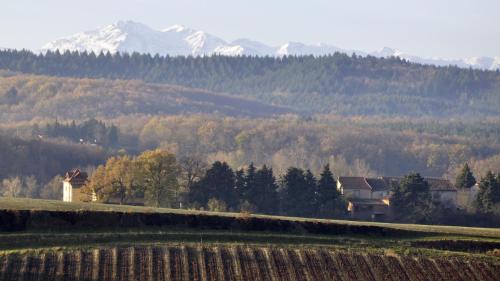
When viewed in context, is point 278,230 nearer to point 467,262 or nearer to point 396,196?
point 467,262

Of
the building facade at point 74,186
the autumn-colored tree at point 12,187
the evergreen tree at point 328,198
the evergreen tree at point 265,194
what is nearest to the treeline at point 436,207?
the evergreen tree at point 328,198

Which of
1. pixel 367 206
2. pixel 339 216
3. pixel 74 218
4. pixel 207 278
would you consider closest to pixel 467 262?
pixel 207 278

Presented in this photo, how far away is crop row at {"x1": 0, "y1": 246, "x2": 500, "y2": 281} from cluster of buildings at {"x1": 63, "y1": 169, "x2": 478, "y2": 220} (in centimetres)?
4144

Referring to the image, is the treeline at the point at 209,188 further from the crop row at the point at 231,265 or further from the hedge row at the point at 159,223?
the crop row at the point at 231,265

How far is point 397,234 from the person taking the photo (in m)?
67.9

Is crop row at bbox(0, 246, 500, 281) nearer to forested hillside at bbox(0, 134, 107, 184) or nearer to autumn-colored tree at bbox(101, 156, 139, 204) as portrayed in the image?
autumn-colored tree at bbox(101, 156, 139, 204)

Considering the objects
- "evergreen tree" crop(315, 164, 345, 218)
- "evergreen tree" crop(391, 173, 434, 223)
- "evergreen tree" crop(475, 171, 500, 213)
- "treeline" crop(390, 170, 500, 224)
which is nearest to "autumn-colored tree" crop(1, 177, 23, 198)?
"evergreen tree" crop(315, 164, 345, 218)

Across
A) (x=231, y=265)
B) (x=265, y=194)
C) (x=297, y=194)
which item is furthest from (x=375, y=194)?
(x=231, y=265)

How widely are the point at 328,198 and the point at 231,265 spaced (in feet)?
158

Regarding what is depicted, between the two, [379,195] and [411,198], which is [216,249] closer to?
[411,198]

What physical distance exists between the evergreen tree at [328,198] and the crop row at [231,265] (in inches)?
1626

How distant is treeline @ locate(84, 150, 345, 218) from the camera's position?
97.6m

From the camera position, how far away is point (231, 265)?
183 ft

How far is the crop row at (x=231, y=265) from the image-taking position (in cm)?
5253
